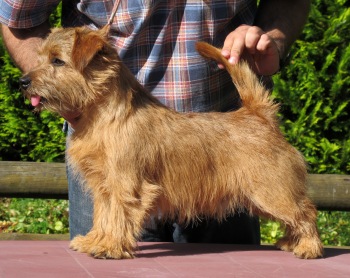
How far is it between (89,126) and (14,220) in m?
4.09

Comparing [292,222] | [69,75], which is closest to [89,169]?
[69,75]

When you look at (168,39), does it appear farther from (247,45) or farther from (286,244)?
(286,244)

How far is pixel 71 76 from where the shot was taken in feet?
9.73

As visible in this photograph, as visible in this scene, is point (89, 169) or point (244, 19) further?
point (244, 19)

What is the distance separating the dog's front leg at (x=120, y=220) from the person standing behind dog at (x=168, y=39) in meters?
0.47

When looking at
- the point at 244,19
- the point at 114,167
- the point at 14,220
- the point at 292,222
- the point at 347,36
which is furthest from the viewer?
the point at 14,220

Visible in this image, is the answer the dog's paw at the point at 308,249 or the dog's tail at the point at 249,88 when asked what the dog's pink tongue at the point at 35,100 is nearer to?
the dog's tail at the point at 249,88

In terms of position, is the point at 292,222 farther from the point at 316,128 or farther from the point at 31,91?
the point at 316,128

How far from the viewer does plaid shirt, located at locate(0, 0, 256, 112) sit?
3.40 meters

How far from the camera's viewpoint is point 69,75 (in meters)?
2.97

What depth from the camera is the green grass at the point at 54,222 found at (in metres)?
6.55

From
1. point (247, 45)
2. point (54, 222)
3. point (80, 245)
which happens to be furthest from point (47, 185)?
point (247, 45)

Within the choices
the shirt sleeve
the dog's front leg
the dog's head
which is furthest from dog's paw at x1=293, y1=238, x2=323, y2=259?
the shirt sleeve

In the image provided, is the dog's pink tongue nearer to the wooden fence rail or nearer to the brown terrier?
the brown terrier
